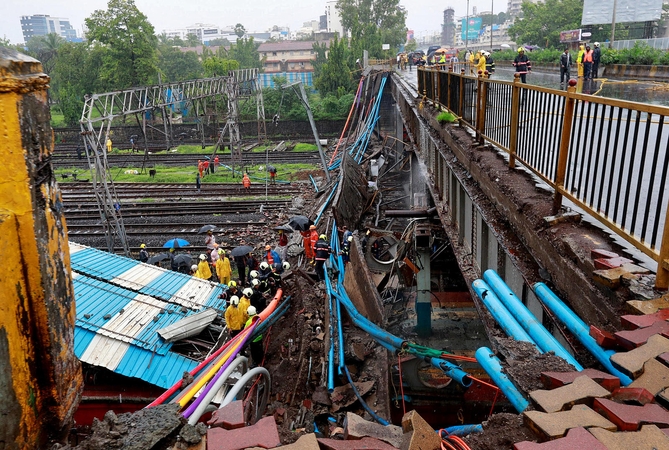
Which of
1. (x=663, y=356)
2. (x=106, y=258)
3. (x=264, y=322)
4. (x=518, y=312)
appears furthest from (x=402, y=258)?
(x=663, y=356)

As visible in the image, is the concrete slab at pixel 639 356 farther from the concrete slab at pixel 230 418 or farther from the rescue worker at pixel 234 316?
the rescue worker at pixel 234 316

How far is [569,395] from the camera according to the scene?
7.86ft

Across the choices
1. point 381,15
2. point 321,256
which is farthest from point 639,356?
point 381,15

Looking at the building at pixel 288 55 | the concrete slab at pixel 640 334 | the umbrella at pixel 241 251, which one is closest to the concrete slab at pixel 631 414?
the concrete slab at pixel 640 334

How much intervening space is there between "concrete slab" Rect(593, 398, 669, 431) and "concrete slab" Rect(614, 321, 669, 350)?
1.39 ft

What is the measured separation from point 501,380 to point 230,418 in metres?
1.75

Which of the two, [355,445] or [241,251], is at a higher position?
[355,445]

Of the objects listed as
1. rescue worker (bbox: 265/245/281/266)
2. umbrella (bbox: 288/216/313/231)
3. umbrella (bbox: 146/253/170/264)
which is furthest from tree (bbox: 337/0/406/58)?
rescue worker (bbox: 265/245/281/266)

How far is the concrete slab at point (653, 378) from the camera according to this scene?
232cm

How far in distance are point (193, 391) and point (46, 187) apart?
71.3 inches

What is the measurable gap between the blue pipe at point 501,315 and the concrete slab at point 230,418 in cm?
203

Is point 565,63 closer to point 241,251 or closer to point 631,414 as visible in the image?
point 241,251

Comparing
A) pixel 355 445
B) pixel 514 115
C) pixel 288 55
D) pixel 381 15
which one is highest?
pixel 381 15

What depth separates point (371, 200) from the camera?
19281mm
